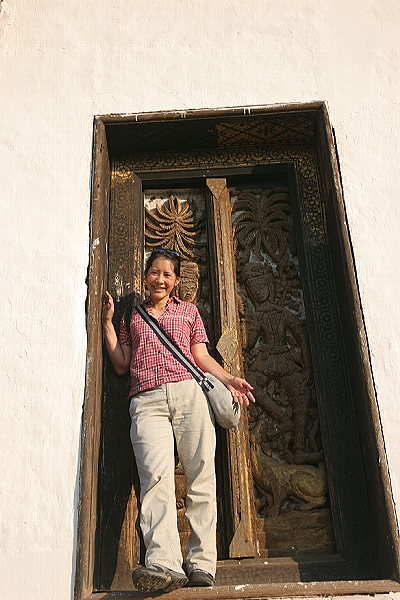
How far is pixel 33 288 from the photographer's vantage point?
3143 millimetres

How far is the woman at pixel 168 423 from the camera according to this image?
8.09 ft

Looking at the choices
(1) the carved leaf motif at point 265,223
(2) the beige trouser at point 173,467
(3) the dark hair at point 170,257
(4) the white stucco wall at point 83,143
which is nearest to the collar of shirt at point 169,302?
(3) the dark hair at point 170,257

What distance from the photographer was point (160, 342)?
2.96 m

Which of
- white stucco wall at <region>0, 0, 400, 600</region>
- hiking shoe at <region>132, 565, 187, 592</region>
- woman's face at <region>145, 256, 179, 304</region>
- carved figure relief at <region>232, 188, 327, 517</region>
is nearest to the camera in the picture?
hiking shoe at <region>132, 565, 187, 592</region>

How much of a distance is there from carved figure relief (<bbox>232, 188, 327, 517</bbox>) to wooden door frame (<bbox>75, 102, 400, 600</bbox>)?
248mm

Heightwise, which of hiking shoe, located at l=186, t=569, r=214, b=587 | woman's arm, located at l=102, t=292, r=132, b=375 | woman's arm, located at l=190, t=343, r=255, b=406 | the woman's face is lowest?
hiking shoe, located at l=186, t=569, r=214, b=587

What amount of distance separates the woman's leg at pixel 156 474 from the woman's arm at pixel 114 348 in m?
0.25

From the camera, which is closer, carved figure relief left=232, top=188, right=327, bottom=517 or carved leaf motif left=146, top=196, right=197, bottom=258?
carved figure relief left=232, top=188, right=327, bottom=517

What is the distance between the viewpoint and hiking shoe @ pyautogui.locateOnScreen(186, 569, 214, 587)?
2.46 meters

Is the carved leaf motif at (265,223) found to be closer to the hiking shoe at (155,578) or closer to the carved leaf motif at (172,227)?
the carved leaf motif at (172,227)

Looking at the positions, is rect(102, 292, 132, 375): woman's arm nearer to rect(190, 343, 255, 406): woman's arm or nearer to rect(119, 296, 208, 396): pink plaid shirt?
rect(119, 296, 208, 396): pink plaid shirt

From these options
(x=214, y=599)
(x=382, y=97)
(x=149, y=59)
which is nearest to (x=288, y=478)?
(x=214, y=599)

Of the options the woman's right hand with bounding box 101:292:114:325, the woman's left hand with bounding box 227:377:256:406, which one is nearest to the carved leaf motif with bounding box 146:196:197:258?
the woman's right hand with bounding box 101:292:114:325

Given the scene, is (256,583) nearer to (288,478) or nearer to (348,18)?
(288,478)
